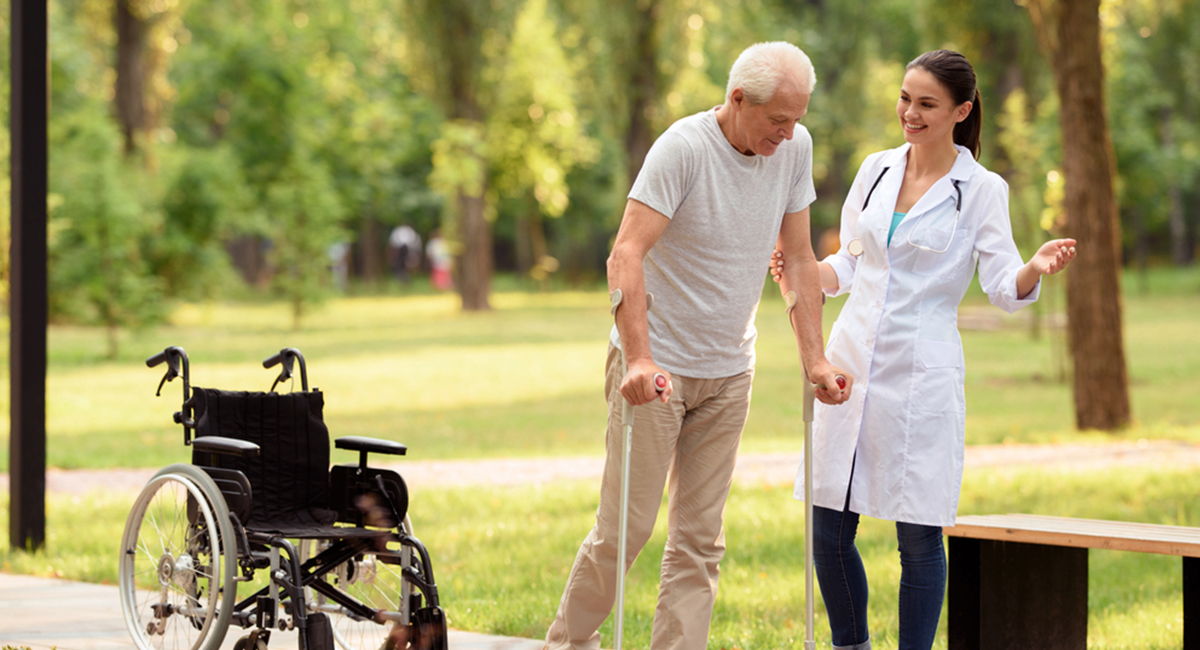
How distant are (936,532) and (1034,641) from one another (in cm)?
57

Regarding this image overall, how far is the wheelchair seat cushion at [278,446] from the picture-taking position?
4355mm

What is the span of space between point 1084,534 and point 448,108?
24.8 metres

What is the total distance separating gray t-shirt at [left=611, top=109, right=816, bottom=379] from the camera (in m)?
3.74

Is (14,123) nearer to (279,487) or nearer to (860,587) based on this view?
(279,487)

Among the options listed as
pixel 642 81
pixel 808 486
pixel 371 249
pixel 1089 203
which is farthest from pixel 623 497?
pixel 371 249

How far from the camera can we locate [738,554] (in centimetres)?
670

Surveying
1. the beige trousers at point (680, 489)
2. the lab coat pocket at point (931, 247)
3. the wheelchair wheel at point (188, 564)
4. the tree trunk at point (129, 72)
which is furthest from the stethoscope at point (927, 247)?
the tree trunk at point (129, 72)

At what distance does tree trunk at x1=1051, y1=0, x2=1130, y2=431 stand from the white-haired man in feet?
25.6

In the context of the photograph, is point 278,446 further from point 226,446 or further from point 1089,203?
point 1089,203

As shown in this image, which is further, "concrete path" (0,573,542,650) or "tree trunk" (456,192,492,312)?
"tree trunk" (456,192,492,312)

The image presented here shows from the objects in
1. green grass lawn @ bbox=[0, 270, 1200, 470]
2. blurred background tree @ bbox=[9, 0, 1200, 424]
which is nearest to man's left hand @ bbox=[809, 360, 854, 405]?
green grass lawn @ bbox=[0, 270, 1200, 470]

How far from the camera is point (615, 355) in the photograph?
394cm

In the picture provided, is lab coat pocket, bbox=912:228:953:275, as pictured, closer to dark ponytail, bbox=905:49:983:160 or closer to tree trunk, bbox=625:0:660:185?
dark ponytail, bbox=905:49:983:160

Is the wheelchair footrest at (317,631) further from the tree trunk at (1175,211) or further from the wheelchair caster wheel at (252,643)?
the tree trunk at (1175,211)
